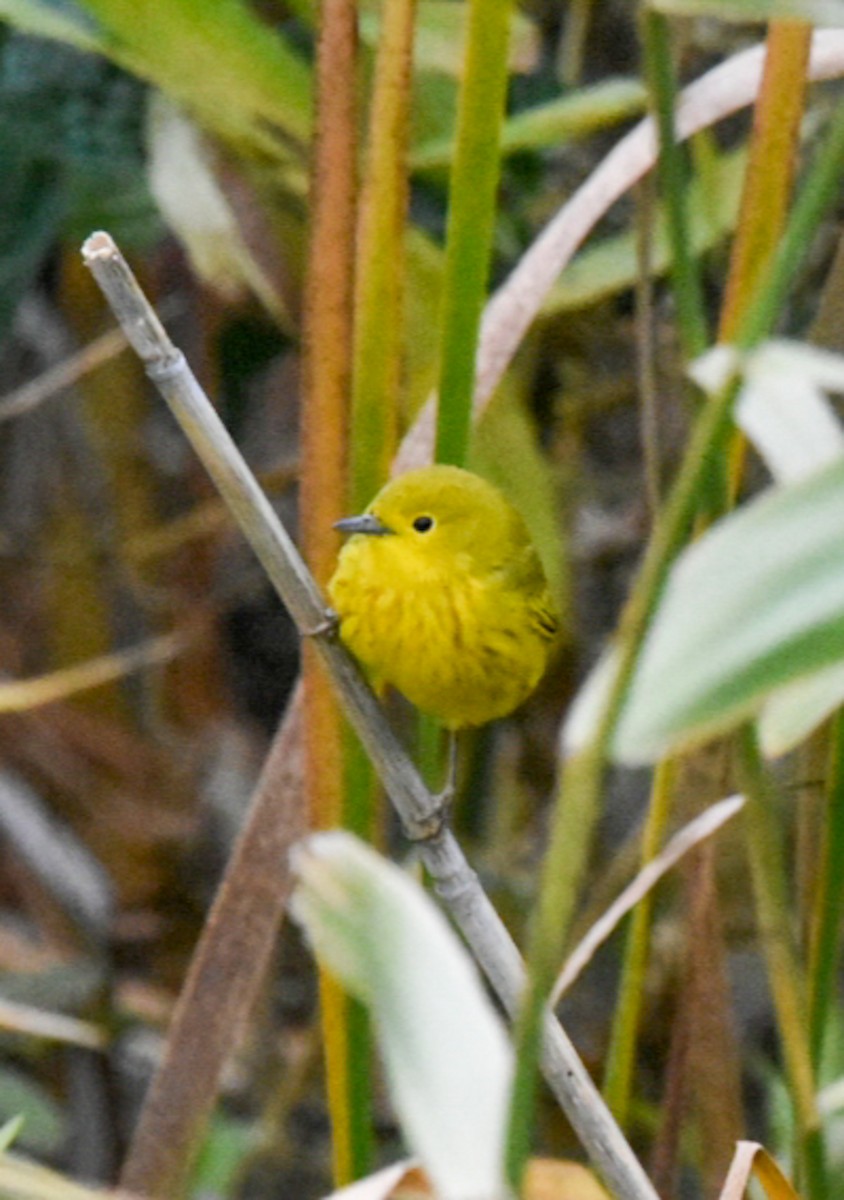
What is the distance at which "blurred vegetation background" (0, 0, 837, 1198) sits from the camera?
1.28m

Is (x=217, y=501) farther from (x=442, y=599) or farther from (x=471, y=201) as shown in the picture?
(x=471, y=201)

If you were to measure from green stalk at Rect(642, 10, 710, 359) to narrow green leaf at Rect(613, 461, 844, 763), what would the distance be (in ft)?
0.50

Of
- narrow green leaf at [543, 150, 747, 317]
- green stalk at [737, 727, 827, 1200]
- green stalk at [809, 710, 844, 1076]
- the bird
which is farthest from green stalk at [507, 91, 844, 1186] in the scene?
narrow green leaf at [543, 150, 747, 317]

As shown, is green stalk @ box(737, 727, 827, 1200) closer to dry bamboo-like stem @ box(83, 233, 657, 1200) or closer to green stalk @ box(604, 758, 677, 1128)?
dry bamboo-like stem @ box(83, 233, 657, 1200)

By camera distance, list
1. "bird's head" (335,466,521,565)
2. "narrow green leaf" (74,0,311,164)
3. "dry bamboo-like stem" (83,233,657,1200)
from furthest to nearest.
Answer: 1. "narrow green leaf" (74,0,311,164)
2. "bird's head" (335,466,521,565)
3. "dry bamboo-like stem" (83,233,657,1200)

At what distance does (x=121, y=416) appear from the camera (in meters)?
1.85

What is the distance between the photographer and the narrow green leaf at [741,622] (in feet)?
1.24

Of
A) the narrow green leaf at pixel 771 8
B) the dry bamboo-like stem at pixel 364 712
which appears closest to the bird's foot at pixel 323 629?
the dry bamboo-like stem at pixel 364 712

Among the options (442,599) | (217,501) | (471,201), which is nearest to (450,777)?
(442,599)

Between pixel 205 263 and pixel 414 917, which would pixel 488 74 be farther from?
pixel 205 263

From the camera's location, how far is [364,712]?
80 cm

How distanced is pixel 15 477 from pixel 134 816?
19.2 inches

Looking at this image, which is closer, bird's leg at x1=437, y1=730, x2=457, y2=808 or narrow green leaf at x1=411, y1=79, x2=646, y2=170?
bird's leg at x1=437, y1=730, x2=457, y2=808

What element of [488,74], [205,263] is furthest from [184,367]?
[205,263]
